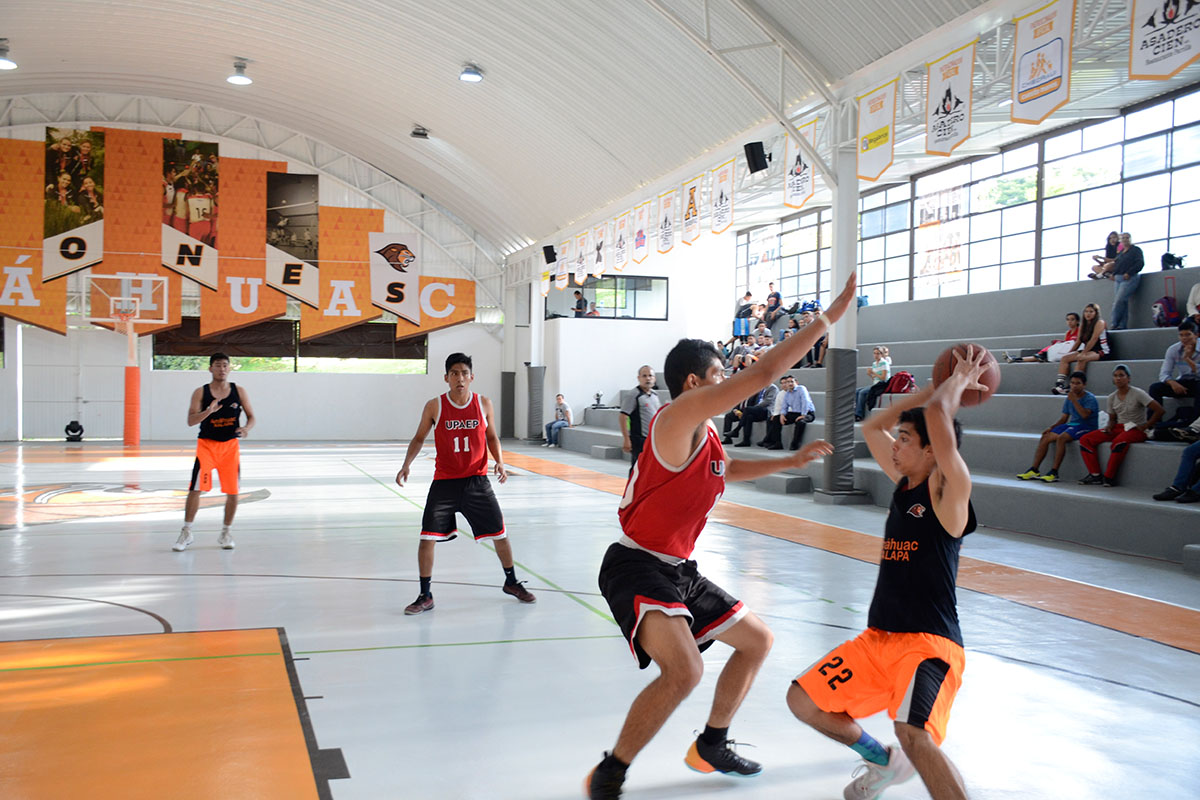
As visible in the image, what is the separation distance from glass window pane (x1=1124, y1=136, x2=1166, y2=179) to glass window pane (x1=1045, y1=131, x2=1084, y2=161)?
3.47 feet

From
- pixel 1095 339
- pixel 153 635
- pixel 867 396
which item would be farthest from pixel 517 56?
pixel 153 635

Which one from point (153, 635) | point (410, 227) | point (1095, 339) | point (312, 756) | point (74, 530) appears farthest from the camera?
point (410, 227)

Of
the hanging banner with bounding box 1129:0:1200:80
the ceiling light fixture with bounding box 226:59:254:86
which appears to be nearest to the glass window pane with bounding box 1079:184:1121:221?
the hanging banner with bounding box 1129:0:1200:80

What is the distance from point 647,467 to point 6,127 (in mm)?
28599

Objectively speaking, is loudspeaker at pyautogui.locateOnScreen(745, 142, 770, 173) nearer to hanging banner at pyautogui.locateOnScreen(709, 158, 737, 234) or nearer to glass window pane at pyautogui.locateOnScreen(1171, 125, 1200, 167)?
hanging banner at pyautogui.locateOnScreen(709, 158, 737, 234)

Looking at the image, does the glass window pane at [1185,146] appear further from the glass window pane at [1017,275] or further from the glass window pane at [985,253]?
the glass window pane at [985,253]

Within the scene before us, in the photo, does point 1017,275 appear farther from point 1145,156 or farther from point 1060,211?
point 1145,156

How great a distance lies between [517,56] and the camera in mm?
18031

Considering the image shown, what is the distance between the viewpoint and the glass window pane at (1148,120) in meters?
15.4

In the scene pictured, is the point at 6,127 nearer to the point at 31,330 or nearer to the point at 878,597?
the point at 31,330

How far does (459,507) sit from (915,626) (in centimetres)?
408

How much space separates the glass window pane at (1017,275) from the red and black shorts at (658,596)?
52.8 ft

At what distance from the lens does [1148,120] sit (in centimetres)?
1573

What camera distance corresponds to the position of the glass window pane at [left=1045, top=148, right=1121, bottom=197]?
1633cm
